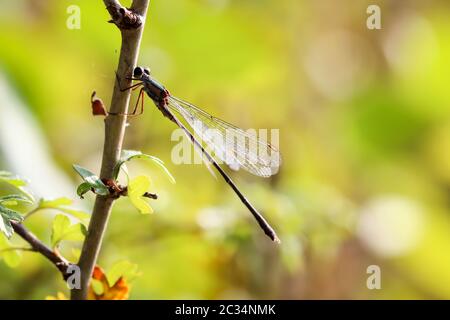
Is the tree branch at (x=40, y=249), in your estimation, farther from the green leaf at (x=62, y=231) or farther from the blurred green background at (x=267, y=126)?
the blurred green background at (x=267, y=126)

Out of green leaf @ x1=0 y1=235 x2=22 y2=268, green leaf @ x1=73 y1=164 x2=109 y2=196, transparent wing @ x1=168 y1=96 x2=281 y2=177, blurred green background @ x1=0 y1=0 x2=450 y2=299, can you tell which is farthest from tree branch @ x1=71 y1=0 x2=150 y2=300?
blurred green background @ x1=0 y1=0 x2=450 y2=299

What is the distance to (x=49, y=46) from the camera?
2.87 metres

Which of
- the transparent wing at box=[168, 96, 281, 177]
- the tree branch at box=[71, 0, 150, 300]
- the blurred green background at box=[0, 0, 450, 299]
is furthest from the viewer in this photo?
the blurred green background at box=[0, 0, 450, 299]

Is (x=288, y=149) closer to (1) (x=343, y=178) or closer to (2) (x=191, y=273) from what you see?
(1) (x=343, y=178)

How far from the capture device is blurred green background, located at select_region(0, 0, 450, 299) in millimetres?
1979

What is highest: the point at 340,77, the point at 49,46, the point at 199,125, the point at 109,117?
the point at 340,77

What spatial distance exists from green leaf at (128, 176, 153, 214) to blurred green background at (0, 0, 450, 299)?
812 mm

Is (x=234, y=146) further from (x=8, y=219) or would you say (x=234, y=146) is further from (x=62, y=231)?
(x=8, y=219)

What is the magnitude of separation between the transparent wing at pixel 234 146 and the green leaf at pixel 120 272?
1.97 feet

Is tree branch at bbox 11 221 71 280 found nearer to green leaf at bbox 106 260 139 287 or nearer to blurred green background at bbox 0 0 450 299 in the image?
green leaf at bbox 106 260 139 287

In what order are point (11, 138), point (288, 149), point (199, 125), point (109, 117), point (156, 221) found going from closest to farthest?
point (109, 117) < point (199, 125) < point (156, 221) < point (11, 138) < point (288, 149)

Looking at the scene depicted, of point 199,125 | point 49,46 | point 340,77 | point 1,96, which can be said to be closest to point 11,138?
point 1,96

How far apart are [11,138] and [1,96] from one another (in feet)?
0.74
